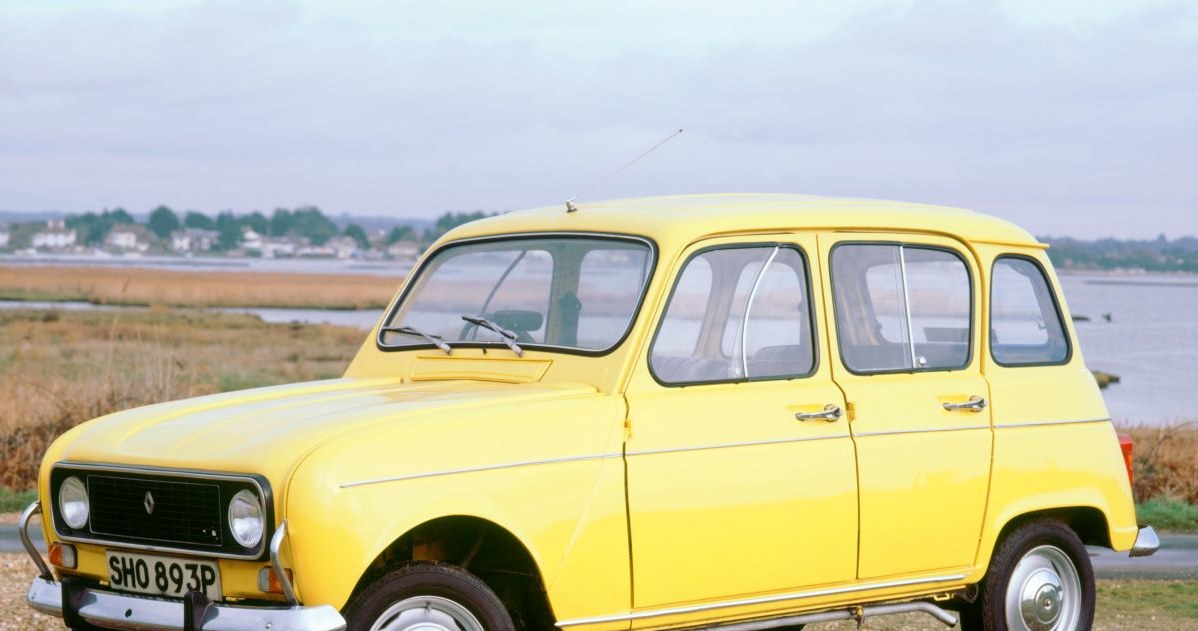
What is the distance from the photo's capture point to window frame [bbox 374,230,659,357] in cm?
638

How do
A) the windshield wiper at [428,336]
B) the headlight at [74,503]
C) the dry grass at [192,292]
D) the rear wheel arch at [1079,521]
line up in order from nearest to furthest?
→ the headlight at [74,503], the windshield wiper at [428,336], the rear wheel arch at [1079,521], the dry grass at [192,292]

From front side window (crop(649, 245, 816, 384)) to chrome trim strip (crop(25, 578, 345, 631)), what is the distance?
67.9 inches

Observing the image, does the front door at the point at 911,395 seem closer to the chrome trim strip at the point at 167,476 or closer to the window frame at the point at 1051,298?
the window frame at the point at 1051,298

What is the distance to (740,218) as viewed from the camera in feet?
22.1

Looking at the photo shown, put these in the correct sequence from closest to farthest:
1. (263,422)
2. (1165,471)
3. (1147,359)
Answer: (263,422) < (1165,471) < (1147,359)

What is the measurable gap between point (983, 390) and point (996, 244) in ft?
2.49

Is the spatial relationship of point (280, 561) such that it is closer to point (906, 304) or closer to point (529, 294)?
point (529, 294)

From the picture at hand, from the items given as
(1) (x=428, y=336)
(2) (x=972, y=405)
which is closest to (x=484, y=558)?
(1) (x=428, y=336)

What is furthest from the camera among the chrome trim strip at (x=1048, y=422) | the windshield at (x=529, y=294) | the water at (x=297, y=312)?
the water at (x=297, y=312)

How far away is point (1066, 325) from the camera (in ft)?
25.8

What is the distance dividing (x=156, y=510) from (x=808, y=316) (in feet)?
8.96

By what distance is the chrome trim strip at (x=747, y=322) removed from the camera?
6.59 metres

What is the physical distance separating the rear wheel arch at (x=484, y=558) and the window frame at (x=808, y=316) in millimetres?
881

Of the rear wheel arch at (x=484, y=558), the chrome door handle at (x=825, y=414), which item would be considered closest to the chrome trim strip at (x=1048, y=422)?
the chrome door handle at (x=825, y=414)
